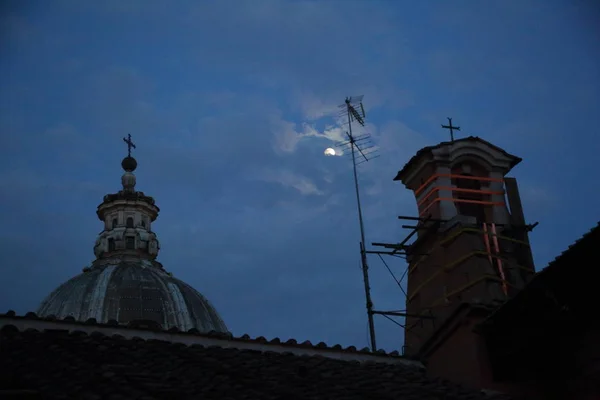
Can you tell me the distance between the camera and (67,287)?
1361 inches

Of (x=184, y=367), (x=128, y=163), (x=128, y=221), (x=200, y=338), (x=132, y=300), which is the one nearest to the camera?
(x=184, y=367)

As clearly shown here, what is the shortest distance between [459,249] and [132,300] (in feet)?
59.8

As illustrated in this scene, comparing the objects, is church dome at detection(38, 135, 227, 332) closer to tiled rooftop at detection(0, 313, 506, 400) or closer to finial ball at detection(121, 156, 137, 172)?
finial ball at detection(121, 156, 137, 172)

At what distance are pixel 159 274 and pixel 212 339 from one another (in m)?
21.0

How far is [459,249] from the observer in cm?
1777

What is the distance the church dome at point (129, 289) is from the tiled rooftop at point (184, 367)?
47.4 ft

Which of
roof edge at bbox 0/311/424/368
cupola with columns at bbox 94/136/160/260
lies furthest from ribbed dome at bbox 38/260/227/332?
roof edge at bbox 0/311/424/368

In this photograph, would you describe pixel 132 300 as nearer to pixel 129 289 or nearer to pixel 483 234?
pixel 129 289

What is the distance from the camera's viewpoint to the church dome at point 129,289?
32.3m

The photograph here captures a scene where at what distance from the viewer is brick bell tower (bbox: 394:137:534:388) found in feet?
51.3

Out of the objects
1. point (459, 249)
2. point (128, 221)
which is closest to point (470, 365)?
point (459, 249)

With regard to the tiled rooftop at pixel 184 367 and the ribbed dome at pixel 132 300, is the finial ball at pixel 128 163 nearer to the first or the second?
the ribbed dome at pixel 132 300

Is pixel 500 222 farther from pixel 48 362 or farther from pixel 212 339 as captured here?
pixel 48 362

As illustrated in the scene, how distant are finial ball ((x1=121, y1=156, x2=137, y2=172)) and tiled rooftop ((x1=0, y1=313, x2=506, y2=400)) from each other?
Answer: 28.0 m
